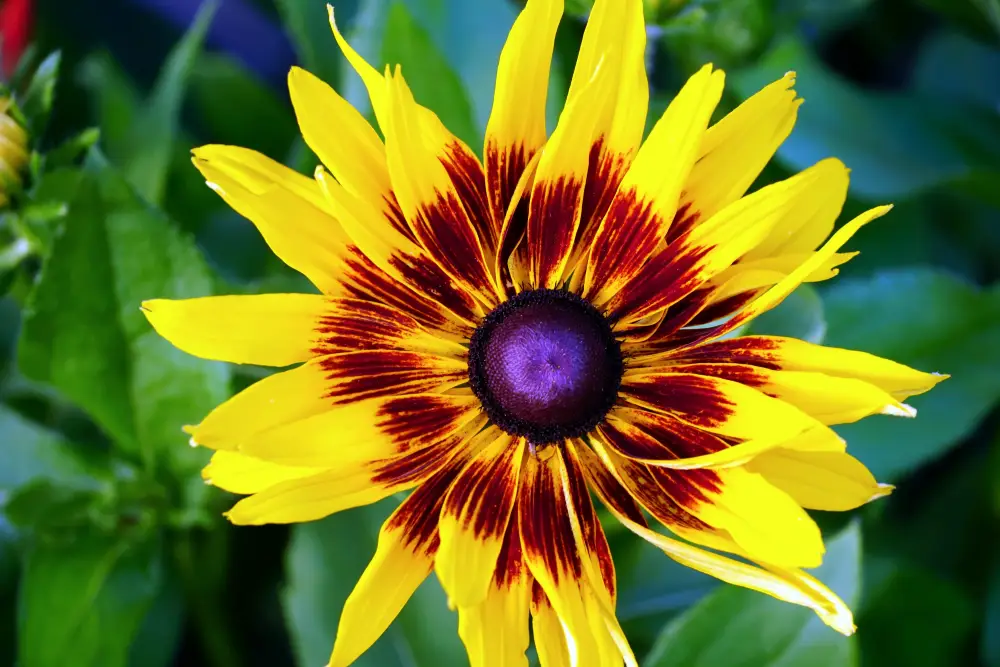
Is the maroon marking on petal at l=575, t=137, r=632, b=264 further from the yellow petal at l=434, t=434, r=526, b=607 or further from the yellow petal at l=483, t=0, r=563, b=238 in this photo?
the yellow petal at l=434, t=434, r=526, b=607

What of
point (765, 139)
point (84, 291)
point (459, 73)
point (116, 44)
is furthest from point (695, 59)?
point (116, 44)

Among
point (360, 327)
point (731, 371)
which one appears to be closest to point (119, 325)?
point (360, 327)

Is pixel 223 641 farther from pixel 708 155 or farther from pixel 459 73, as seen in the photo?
pixel 708 155

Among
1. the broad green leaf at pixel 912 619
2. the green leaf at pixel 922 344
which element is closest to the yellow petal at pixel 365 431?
the green leaf at pixel 922 344

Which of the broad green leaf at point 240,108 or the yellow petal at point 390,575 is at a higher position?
the broad green leaf at point 240,108

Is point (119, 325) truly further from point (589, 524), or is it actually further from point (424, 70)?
point (589, 524)

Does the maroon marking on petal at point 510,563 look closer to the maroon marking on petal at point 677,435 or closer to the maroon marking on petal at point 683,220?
the maroon marking on petal at point 677,435

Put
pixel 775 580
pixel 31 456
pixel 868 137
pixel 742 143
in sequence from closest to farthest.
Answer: pixel 775 580, pixel 742 143, pixel 31 456, pixel 868 137
